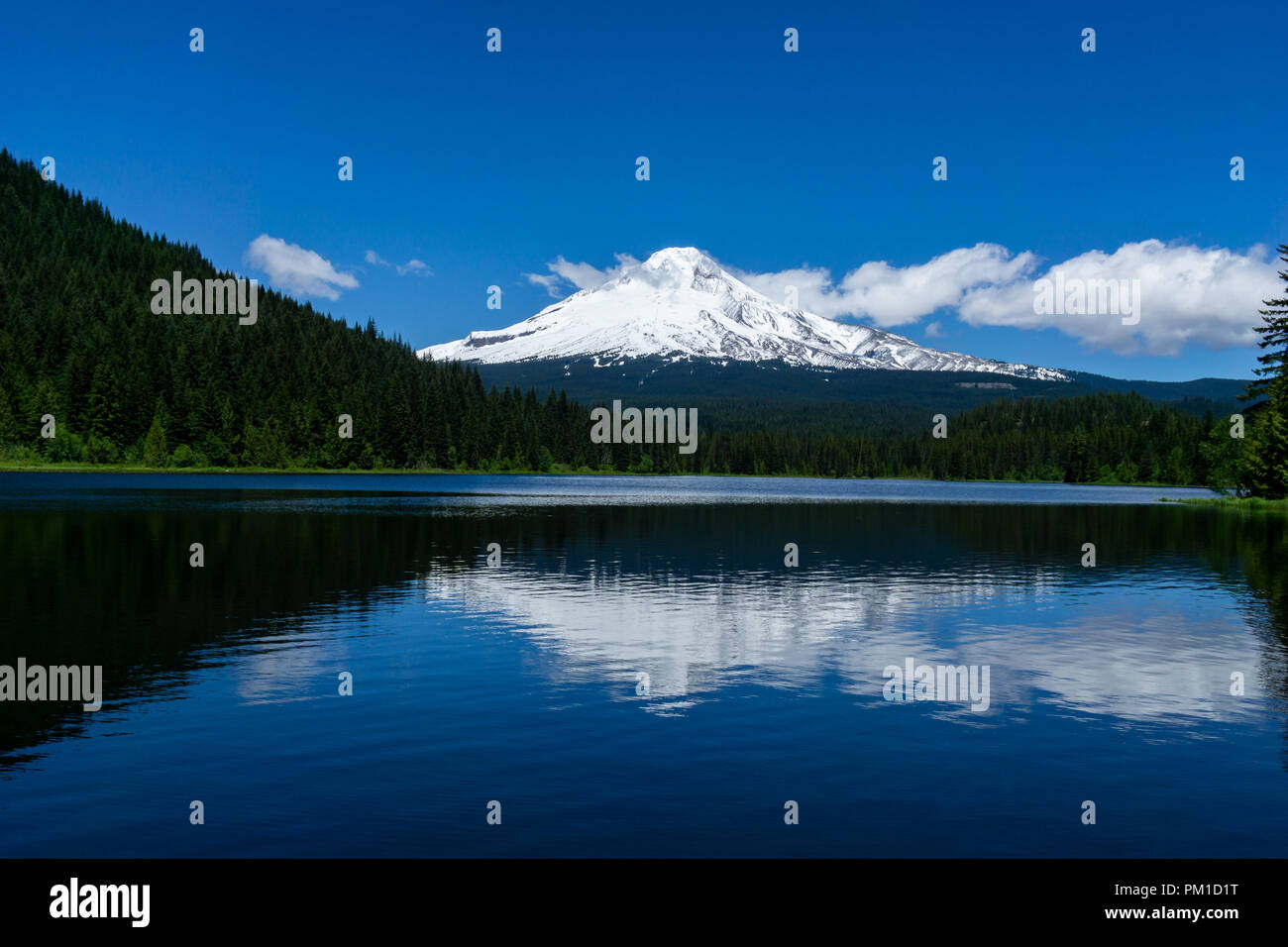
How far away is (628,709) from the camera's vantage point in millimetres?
22703

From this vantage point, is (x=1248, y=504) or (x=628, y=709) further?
(x=1248, y=504)

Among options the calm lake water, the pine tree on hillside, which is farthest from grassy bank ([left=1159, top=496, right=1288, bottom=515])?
the calm lake water

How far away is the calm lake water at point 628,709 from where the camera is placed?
1519cm

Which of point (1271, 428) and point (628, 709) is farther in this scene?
Result: point (1271, 428)

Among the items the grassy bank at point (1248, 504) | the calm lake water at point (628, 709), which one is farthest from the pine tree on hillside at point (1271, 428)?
the calm lake water at point (628, 709)

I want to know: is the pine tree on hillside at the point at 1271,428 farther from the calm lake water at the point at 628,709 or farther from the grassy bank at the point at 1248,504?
the calm lake water at the point at 628,709

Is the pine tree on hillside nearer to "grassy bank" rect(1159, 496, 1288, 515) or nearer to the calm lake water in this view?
"grassy bank" rect(1159, 496, 1288, 515)

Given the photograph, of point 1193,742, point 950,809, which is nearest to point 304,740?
point 950,809

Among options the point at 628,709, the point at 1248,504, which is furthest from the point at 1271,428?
the point at 628,709

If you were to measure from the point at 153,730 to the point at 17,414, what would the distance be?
186m

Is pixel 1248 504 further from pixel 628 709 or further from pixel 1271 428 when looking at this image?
pixel 628 709

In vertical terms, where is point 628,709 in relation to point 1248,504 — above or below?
below

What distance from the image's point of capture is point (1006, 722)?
874 inches
